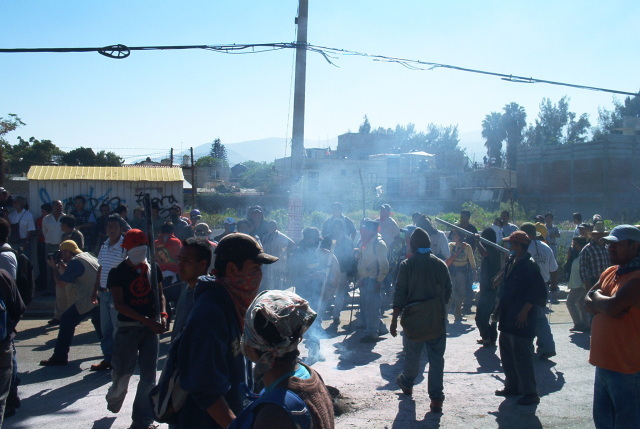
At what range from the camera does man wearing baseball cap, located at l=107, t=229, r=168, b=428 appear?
515cm

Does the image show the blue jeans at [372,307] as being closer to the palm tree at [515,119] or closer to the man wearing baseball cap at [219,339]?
the man wearing baseball cap at [219,339]

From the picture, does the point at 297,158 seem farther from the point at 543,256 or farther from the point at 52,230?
the point at 52,230

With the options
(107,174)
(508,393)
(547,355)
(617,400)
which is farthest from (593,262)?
(107,174)

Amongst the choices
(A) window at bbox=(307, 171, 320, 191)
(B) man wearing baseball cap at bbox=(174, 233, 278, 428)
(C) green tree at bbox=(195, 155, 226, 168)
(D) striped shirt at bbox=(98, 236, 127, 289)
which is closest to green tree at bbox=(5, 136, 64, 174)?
(A) window at bbox=(307, 171, 320, 191)

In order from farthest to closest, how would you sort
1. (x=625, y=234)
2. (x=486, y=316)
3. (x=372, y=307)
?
(x=372, y=307), (x=486, y=316), (x=625, y=234)

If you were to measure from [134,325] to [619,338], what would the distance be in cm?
395

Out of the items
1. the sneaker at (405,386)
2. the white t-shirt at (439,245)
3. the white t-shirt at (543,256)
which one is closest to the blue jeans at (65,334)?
the sneaker at (405,386)

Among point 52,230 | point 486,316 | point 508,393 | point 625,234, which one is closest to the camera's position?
point 625,234

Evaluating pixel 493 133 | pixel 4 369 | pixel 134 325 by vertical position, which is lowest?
pixel 4 369

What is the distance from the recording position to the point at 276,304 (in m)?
2.22

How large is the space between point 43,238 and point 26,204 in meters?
0.97

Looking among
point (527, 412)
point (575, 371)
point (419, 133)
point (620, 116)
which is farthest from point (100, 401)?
point (419, 133)

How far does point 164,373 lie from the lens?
2721 mm

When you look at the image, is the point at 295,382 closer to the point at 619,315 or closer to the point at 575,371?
the point at 619,315
